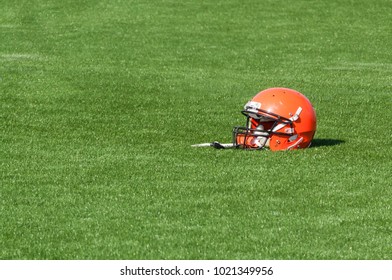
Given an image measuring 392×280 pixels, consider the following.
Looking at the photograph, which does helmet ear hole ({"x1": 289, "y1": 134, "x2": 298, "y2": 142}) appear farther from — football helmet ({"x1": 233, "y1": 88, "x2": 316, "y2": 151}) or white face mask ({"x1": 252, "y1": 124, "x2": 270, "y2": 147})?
white face mask ({"x1": 252, "y1": 124, "x2": 270, "y2": 147})

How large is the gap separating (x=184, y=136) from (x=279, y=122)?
1834 millimetres

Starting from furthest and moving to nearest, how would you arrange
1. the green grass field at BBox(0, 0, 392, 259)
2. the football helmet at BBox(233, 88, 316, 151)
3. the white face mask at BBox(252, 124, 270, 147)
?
the white face mask at BBox(252, 124, 270, 147) → the football helmet at BBox(233, 88, 316, 151) → the green grass field at BBox(0, 0, 392, 259)

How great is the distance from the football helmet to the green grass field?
0.37 metres

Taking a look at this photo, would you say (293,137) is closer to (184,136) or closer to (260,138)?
(260,138)

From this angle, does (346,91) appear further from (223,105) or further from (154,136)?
(154,136)

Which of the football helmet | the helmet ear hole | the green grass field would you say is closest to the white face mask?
A: the football helmet

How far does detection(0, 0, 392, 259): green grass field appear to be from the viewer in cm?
857

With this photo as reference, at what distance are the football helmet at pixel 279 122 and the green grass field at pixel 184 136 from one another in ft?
1.21

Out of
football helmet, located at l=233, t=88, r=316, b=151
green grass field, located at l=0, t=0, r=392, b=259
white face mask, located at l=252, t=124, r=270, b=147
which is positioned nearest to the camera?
green grass field, located at l=0, t=0, r=392, b=259

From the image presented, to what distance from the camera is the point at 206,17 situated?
90.0 ft

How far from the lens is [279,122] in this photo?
1227 centimetres

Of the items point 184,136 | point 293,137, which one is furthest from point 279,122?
point 184,136

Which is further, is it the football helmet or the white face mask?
the white face mask

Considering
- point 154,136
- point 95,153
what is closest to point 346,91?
point 154,136
